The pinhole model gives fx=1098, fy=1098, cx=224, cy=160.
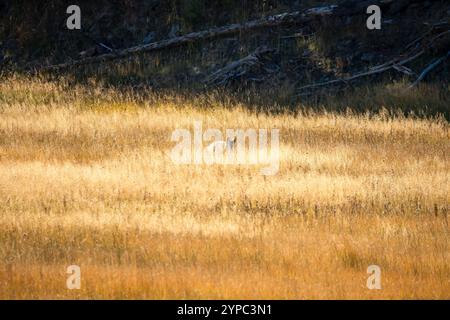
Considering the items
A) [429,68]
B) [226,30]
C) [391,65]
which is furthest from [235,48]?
[429,68]

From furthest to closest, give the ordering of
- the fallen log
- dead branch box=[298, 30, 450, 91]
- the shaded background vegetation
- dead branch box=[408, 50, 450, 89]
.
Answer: the fallen log, dead branch box=[298, 30, 450, 91], the shaded background vegetation, dead branch box=[408, 50, 450, 89]

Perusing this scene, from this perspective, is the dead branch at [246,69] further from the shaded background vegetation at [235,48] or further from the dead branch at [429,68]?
the dead branch at [429,68]

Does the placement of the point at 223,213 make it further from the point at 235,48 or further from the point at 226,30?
the point at 226,30

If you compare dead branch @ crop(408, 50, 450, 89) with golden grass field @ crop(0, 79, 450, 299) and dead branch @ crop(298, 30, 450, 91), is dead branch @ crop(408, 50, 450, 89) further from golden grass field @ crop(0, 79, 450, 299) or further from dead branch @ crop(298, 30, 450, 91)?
golden grass field @ crop(0, 79, 450, 299)

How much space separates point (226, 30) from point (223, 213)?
17.0 metres

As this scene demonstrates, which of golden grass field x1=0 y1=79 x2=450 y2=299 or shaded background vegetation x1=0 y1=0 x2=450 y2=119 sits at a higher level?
shaded background vegetation x1=0 y1=0 x2=450 y2=119

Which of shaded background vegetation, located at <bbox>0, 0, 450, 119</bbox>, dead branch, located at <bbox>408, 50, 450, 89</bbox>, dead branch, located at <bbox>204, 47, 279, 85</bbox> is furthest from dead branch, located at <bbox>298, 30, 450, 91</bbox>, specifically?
dead branch, located at <bbox>204, 47, 279, 85</bbox>

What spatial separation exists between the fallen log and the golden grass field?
7541mm

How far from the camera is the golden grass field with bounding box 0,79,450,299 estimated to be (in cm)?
991

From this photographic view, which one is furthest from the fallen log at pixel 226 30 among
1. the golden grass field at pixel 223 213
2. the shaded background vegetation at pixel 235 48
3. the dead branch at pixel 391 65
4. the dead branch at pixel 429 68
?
the golden grass field at pixel 223 213

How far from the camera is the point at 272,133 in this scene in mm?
19594
